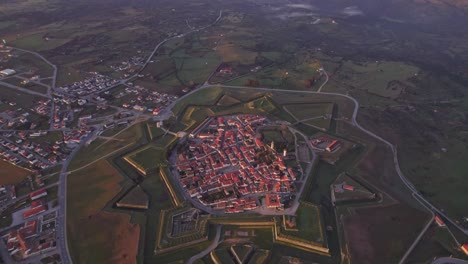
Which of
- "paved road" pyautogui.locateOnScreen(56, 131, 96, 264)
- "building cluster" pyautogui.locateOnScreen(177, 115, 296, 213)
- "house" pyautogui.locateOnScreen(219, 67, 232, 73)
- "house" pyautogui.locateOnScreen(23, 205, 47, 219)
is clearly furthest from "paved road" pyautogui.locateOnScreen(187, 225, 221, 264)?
"house" pyautogui.locateOnScreen(219, 67, 232, 73)

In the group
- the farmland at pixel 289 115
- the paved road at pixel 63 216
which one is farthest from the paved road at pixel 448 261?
the paved road at pixel 63 216

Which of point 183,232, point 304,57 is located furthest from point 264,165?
point 304,57

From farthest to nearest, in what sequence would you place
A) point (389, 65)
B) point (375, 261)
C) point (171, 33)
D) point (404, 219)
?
point (171, 33) → point (389, 65) → point (404, 219) → point (375, 261)

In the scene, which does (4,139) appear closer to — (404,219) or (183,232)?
(183,232)

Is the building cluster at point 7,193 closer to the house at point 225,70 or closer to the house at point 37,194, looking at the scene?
the house at point 37,194

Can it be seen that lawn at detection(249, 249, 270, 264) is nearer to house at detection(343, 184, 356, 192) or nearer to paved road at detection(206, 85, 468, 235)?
house at detection(343, 184, 356, 192)

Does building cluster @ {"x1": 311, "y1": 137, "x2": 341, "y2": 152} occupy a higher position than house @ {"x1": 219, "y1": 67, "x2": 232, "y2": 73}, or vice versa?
building cluster @ {"x1": 311, "y1": 137, "x2": 341, "y2": 152}
